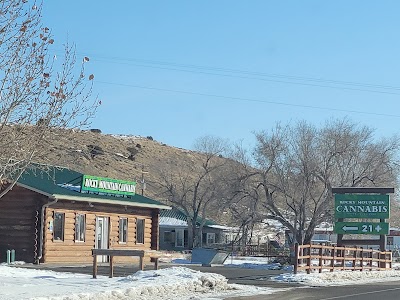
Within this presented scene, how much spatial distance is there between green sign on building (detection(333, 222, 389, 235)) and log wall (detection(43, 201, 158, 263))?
10873 mm

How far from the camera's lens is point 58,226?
111ft

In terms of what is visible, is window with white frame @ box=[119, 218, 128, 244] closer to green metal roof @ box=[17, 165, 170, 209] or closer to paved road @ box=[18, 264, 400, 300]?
green metal roof @ box=[17, 165, 170, 209]

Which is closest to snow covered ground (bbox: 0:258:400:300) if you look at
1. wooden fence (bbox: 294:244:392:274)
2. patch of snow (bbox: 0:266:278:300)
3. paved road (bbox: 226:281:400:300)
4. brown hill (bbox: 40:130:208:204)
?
patch of snow (bbox: 0:266:278:300)

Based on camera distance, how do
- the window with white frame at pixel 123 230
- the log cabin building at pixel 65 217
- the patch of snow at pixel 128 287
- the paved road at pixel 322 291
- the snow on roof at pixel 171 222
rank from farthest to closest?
the snow on roof at pixel 171 222 < the window with white frame at pixel 123 230 < the log cabin building at pixel 65 217 < the paved road at pixel 322 291 < the patch of snow at pixel 128 287

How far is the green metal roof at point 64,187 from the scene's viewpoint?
32719 millimetres

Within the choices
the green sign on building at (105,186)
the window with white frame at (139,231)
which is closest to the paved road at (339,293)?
the green sign on building at (105,186)

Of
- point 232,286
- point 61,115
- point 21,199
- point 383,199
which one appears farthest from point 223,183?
point 61,115

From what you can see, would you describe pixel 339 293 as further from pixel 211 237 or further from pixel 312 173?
pixel 211 237

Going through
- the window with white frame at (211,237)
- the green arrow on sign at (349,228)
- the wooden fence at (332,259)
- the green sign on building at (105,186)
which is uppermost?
the green sign on building at (105,186)

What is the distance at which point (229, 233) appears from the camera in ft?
258

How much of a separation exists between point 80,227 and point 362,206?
14.1m

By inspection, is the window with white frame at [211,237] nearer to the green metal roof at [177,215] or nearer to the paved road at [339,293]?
the green metal roof at [177,215]

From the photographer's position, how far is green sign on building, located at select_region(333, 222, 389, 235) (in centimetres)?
3600

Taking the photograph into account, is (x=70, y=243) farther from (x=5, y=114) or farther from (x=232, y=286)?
(x=5, y=114)
